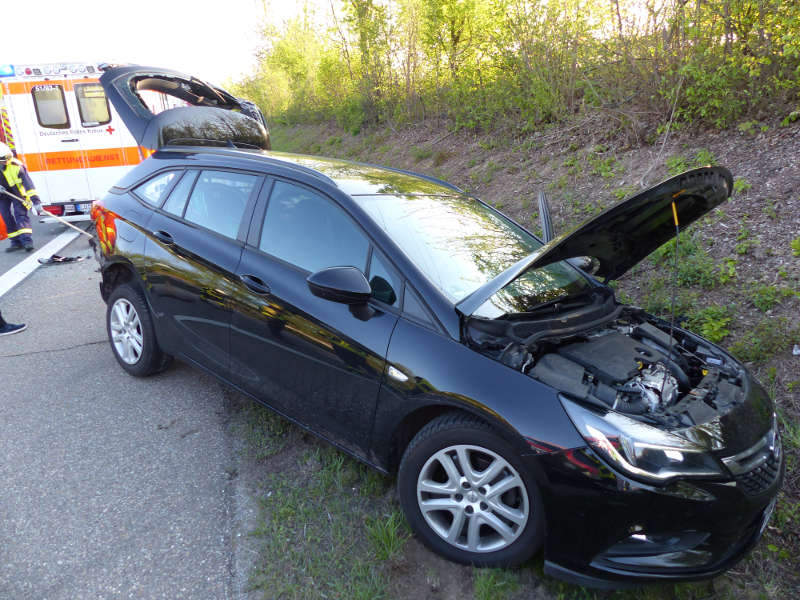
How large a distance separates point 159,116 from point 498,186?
15.8 feet

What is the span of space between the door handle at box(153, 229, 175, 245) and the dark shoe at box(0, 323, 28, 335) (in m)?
2.48

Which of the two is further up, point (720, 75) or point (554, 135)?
point (720, 75)

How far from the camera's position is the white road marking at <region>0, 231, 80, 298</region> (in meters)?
6.70

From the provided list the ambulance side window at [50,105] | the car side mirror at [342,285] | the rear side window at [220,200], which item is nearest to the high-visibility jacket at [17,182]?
the ambulance side window at [50,105]

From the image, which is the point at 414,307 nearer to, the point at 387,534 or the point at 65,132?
the point at 387,534

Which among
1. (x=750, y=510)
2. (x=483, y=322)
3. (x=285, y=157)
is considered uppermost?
(x=285, y=157)

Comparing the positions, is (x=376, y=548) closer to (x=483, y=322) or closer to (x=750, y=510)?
(x=483, y=322)

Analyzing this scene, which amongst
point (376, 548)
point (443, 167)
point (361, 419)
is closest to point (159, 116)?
point (361, 419)

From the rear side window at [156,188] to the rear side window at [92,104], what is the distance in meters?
6.68

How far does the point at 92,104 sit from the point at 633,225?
9.79 m

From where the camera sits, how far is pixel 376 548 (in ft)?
8.11

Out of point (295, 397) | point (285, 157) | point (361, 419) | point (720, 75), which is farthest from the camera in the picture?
point (720, 75)

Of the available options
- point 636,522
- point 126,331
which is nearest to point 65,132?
point 126,331

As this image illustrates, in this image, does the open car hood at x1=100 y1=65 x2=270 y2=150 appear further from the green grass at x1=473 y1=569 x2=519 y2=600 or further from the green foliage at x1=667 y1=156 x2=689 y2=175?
the green foliage at x1=667 y1=156 x2=689 y2=175
